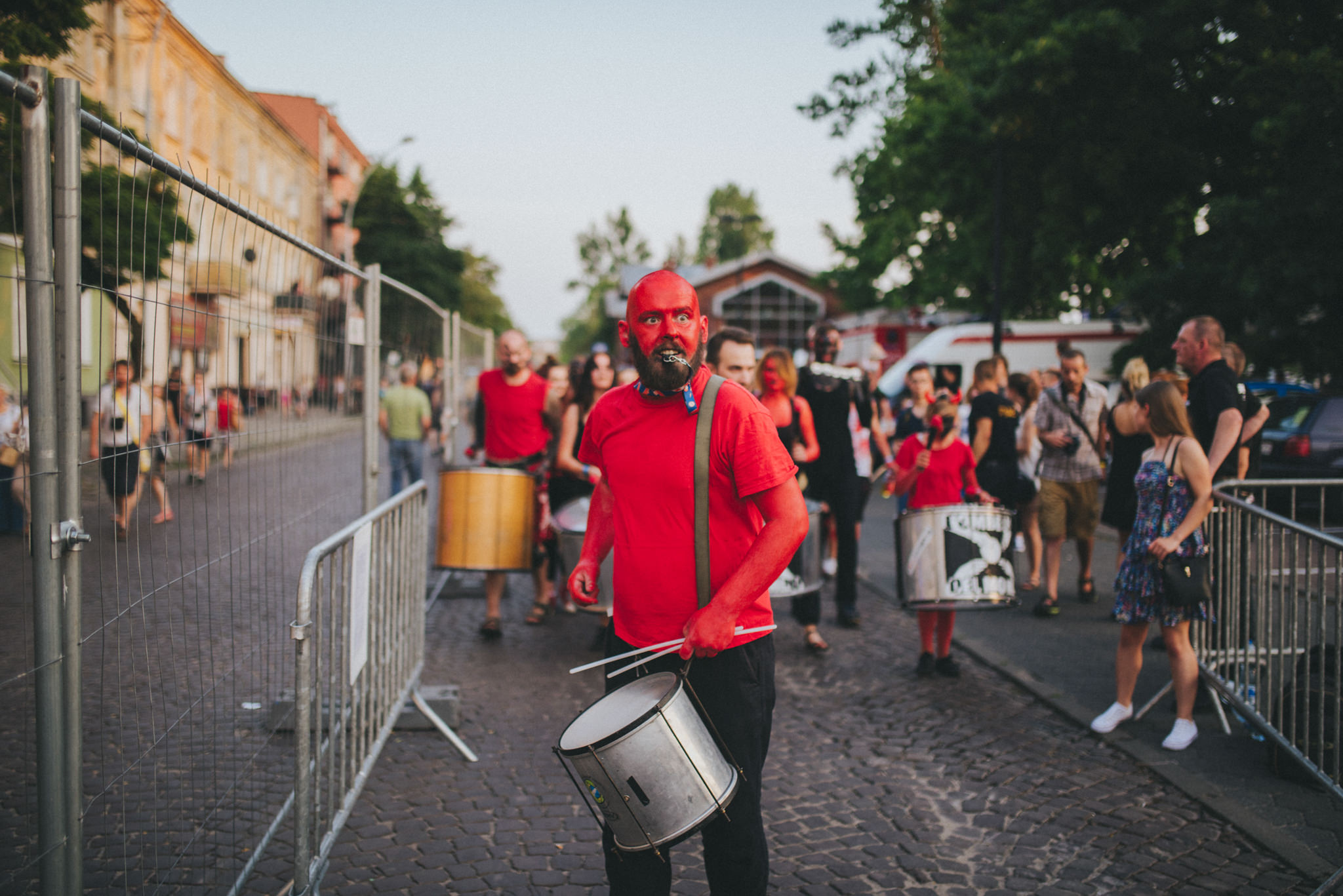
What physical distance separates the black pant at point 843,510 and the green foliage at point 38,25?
6.84 metres

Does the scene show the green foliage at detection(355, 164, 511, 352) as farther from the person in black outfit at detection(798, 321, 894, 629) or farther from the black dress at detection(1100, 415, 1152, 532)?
the black dress at detection(1100, 415, 1152, 532)

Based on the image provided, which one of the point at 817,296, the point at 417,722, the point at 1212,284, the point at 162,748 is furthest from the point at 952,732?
the point at 817,296

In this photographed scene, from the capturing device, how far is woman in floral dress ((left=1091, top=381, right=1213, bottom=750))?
449cm

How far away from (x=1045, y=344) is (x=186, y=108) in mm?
27514

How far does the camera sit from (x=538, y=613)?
7215 mm

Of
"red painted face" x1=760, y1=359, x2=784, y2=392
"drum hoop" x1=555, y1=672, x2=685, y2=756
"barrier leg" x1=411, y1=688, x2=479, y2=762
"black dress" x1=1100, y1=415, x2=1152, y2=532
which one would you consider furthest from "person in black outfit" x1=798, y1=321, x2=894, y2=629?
"drum hoop" x1=555, y1=672, x2=685, y2=756

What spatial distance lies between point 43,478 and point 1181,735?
456 cm

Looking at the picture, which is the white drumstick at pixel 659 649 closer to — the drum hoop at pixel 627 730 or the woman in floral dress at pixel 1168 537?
the drum hoop at pixel 627 730

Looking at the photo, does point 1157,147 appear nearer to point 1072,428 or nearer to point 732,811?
point 1072,428

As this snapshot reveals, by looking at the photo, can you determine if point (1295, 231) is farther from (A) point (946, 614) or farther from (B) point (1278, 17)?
(A) point (946, 614)

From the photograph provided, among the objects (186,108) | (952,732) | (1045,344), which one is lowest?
(952,732)

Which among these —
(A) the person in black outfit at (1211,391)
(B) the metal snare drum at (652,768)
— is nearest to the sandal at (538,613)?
(A) the person in black outfit at (1211,391)

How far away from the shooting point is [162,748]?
2.95 meters

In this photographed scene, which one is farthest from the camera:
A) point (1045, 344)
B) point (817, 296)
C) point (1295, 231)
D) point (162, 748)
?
point (817, 296)
